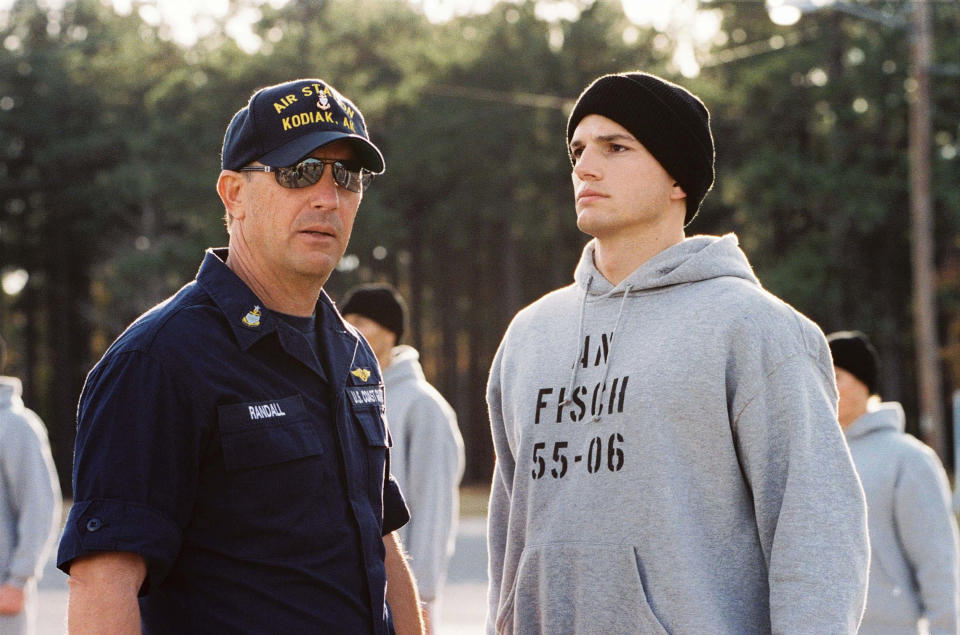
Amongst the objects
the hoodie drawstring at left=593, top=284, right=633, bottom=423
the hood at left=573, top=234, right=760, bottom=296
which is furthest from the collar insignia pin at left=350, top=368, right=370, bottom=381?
the hood at left=573, top=234, right=760, bottom=296

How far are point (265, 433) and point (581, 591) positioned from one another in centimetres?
93

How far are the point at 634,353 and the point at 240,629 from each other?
1.17m

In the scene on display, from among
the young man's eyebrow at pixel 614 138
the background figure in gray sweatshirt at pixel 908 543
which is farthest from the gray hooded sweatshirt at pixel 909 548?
the young man's eyebrow at pixel 614 138

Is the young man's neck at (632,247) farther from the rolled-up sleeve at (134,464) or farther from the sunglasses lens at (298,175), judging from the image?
the rolled-up sleeve at (134,464)

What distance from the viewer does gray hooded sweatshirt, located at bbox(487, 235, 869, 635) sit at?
10.2 ft

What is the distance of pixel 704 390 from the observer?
126 inches

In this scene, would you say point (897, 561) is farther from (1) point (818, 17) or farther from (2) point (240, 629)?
(1) point (818, 17)

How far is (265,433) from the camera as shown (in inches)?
108

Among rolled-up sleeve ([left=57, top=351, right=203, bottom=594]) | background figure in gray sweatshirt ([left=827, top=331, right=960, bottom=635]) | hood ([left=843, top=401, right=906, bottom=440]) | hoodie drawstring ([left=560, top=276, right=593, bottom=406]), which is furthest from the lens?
hood ([left=843, top=401, right=906, bottom=440])

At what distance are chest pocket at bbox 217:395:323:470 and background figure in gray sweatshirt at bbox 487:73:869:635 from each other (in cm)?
76

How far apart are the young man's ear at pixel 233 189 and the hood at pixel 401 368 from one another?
392 centimetres

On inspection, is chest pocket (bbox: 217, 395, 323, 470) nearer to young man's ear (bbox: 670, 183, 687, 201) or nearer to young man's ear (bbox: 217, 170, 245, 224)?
young man's ear (bbox: 217, 170, 245, 224)

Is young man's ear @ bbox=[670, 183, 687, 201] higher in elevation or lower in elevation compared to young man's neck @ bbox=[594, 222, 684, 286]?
higher

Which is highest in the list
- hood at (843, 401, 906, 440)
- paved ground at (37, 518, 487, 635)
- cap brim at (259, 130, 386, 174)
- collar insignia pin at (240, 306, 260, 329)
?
cap brim at (259, 130, 386, 174)
